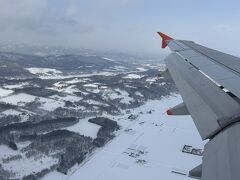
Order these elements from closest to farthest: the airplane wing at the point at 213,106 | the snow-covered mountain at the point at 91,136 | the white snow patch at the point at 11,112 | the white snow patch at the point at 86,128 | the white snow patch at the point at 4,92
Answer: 1. the airplane wing at the point at 213,106
2. the snow-covered mountain at the point at 91,136
3. the white snow patch at the point at 86,128
4. the white snow patch at the point at 11,112
5. the white snow patch at the point at 4,92

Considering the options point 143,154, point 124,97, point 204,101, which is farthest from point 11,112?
point 204,101

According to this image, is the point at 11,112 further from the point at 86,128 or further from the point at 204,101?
the point at 204,101

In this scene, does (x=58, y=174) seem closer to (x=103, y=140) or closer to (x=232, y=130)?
(x=103, y=140)

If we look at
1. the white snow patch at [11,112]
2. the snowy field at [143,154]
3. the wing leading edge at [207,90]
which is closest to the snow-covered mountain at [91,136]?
the snowy field at [143,154]

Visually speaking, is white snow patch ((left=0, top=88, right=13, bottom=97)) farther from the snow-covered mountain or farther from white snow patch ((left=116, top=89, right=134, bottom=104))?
white snow patch ((left=116, top=89, right=134, bottom=104))

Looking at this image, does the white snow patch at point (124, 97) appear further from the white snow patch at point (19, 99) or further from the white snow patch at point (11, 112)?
the white snow patch at point (11, 112)

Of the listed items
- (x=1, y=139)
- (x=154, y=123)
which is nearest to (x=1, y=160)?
(x=1, y=139)
